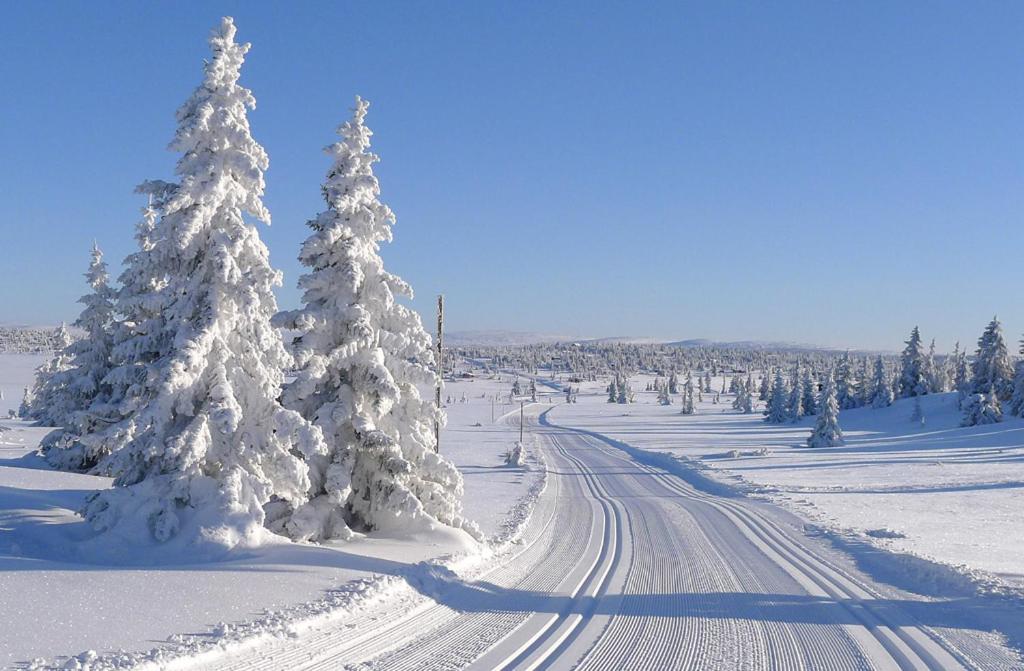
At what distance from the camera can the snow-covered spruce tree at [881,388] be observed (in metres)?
103

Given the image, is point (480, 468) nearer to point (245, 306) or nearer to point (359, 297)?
point (359, 297)

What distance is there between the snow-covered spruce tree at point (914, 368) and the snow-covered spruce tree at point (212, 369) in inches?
4117

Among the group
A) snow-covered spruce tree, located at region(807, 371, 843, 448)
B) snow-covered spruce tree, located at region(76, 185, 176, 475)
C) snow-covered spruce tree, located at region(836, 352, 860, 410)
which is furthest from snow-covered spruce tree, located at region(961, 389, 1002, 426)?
snow-covered spruce tree, located at region(76, 185, 176, 475)

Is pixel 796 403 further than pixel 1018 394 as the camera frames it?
Yes

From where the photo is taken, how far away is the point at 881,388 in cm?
10525

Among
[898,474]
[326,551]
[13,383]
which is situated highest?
[326,551]

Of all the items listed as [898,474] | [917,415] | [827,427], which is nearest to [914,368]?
[917,415]

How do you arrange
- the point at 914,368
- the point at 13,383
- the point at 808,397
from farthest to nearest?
the point at 13,383
the point at 808,397
the point at 914,368

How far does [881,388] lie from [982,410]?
30.9 meters

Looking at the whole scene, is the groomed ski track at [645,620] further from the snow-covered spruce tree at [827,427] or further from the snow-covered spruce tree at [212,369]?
the snow-covered spruce tree at [827,427]

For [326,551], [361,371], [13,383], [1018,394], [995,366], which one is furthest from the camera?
[13,383]

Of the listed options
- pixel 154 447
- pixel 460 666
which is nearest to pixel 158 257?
pixel 154 447

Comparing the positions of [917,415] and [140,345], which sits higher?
[140,345]

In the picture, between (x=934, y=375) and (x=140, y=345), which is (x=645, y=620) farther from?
(x=934, y=375)
